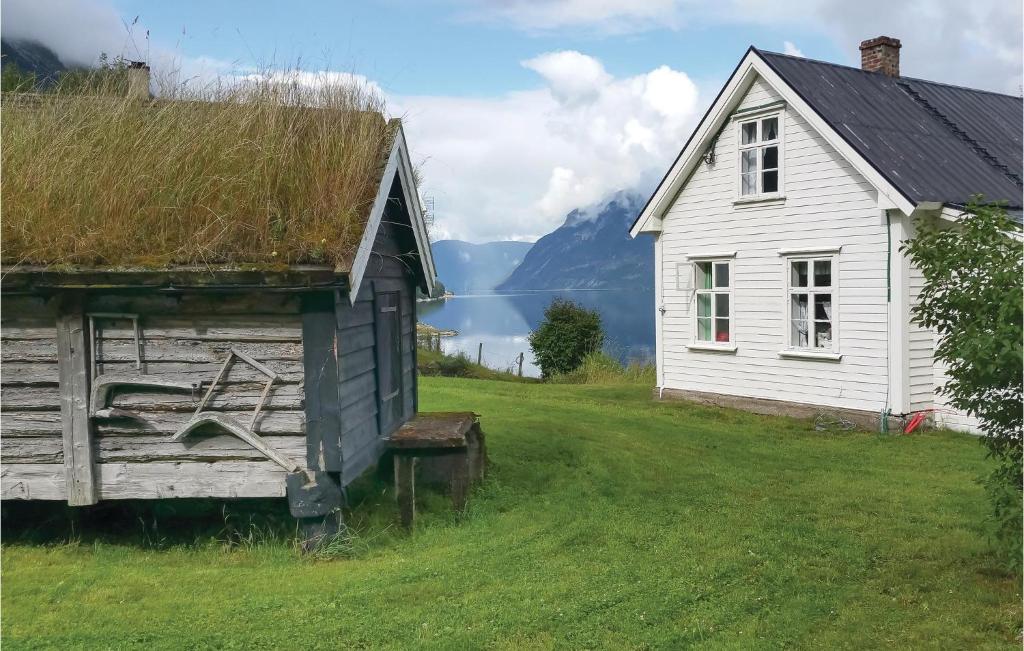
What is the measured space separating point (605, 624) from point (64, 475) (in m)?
5.08

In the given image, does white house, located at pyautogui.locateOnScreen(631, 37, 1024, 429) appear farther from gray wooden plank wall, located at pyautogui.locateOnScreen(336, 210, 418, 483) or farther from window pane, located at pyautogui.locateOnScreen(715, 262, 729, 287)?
gray wooden plank wall, located at pyautogui.locateOnScreen(336, 210, 418, 483)

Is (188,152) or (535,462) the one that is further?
(535,462)

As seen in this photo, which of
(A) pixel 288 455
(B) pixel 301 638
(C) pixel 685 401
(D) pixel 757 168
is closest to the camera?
(B) pixel 301 638

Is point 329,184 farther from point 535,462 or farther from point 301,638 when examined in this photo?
point 535,462

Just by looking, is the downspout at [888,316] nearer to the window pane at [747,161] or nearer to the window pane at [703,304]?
the window pane at [747,161]

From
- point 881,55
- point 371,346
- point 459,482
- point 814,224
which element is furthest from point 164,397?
point 881,55

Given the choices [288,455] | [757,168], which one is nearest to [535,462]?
[288,455]

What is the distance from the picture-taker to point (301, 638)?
5.92 meters

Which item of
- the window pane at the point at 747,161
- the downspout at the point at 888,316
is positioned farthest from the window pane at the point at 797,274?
the window pane at the point at 747,161

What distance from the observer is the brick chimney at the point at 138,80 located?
9.11 metres

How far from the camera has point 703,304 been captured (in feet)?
62.4

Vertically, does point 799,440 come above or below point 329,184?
below

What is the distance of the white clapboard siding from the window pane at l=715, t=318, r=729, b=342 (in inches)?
13.6

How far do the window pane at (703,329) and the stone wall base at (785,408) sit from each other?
3.96ft
